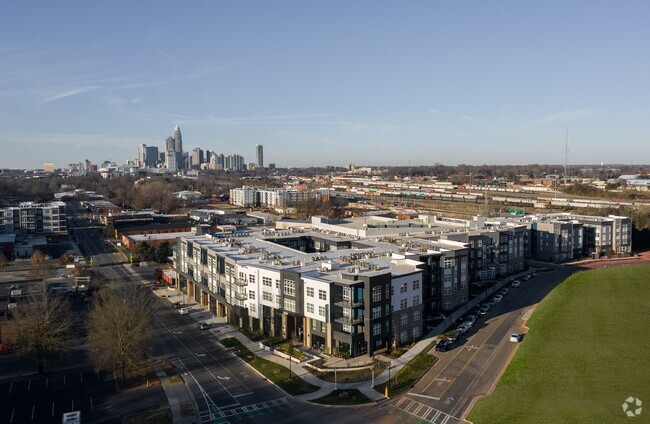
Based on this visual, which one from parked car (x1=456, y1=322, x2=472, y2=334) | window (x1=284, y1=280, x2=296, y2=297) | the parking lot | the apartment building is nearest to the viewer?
the parking lot

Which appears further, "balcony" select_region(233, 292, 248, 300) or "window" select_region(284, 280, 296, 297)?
"balcony" select_region(233, 292, 248, 300)

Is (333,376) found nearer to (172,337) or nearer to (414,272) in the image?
(414,272)

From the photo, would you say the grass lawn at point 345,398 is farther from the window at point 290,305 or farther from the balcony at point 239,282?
the balcony at point 239,282

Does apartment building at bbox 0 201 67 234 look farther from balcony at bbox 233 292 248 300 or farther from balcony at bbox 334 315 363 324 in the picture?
balcony at bbox 334 315 363 324

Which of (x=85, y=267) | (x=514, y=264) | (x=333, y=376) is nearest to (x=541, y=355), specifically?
(x=333, y=376)

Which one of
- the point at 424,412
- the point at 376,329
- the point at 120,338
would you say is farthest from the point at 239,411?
the point at 376,329

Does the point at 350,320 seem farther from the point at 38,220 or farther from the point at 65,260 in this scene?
the point at 38,220

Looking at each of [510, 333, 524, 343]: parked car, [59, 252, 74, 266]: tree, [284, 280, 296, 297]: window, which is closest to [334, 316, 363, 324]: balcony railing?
[284, 280, 296, 297]: window
